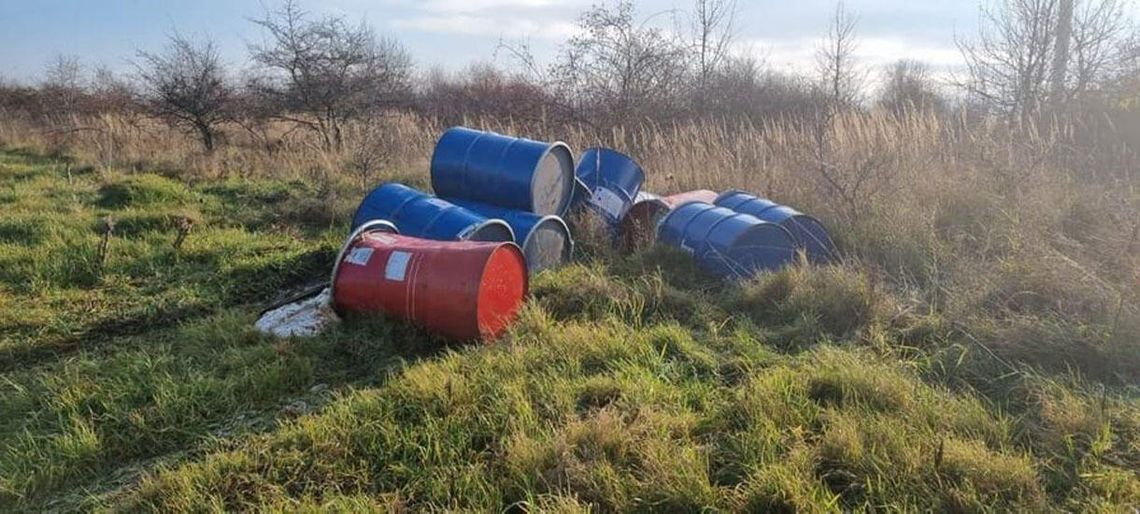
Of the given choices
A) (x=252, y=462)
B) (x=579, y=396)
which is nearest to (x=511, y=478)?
(x=579, y=396)

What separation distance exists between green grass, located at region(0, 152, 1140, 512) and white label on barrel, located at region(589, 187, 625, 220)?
40.1 inches

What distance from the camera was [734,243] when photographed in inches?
181

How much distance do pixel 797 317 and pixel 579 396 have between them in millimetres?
1497

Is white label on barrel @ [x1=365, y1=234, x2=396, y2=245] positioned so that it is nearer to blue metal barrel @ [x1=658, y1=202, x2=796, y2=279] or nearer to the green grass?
the green grass

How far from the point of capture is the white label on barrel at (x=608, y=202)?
5742 millimetres

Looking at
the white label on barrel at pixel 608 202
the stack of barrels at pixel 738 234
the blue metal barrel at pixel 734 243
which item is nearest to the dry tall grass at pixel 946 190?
the stack of barrels at pixel 738 234

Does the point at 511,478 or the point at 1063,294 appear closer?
the point at 511,478

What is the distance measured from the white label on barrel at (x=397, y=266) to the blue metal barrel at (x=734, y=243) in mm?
2014

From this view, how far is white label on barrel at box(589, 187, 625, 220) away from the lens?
18.8ft

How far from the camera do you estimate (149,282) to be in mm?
5012

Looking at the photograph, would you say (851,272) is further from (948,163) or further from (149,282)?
(149,282)

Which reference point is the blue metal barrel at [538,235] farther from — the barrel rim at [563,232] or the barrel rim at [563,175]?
the barrel rim at [563,175]

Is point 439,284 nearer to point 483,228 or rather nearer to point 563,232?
point 483,228

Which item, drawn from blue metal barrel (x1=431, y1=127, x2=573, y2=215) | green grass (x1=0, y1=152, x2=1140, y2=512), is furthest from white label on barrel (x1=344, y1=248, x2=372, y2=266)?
blue metal barrel (x1=431, y1=127, x2=573, y2=215)
